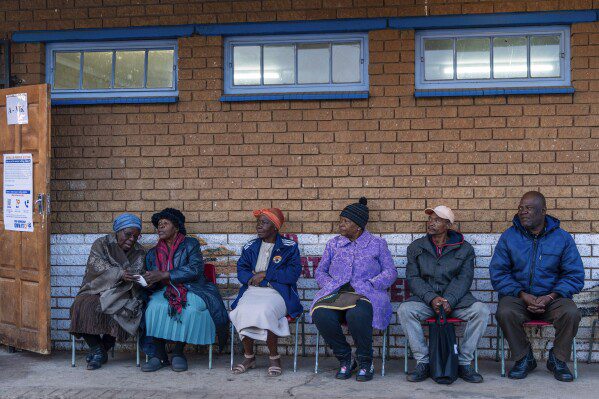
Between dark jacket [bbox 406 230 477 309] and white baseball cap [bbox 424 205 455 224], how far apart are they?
17 centimetres

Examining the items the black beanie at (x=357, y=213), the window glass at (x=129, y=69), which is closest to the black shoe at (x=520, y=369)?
the black beanie at (x=357, y=213)

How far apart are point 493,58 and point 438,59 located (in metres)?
0.49

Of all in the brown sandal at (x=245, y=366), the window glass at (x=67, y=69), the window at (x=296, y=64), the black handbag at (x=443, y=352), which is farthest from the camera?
the window glass at (x=67, y=69)

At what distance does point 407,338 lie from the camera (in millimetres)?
6363

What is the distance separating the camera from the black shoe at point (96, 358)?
6.68m

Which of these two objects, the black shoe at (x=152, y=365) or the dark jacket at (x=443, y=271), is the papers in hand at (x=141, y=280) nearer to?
the black shoe at (x=152, y=365)

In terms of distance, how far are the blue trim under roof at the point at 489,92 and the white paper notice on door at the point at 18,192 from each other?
11.7 feet

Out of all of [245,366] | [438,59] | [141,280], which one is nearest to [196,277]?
[141,280]

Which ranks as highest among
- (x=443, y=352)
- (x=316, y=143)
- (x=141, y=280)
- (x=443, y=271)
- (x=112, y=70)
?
(x=112, y=70)

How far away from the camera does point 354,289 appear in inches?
255

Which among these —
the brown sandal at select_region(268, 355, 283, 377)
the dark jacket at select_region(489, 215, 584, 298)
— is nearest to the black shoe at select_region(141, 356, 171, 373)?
the brown sandal at select_region(268, 355, 283, 377)

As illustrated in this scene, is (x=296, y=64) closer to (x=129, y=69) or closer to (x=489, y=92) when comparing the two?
(x=129, y=69)

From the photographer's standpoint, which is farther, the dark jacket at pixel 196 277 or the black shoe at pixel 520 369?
the dark jacket at pixel 196 277

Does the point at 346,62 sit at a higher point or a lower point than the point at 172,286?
higher
